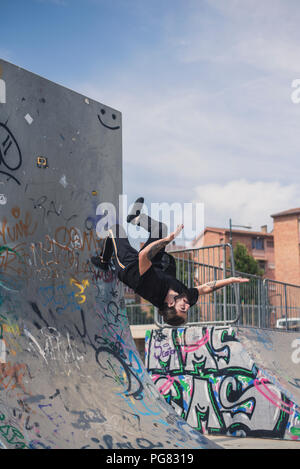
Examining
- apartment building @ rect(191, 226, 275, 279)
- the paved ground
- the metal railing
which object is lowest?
the paved ground

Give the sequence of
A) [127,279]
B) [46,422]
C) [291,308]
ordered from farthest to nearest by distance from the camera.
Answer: [291,308], [127,279], [46,422]

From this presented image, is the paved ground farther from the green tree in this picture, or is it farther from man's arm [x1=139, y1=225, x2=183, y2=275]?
the green tree

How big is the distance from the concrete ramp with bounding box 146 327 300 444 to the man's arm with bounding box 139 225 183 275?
4484mm

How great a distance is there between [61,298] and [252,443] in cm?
465

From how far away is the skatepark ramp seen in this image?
530 centimetres

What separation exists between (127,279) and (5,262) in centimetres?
146

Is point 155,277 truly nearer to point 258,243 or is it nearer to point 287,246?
point 287,246

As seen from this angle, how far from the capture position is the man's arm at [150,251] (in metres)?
5.52

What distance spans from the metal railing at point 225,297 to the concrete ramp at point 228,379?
418 mm

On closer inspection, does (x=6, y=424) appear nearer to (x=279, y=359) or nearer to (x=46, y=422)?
(x=46, y=422)

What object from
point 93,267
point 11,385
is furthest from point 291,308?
point 11,385

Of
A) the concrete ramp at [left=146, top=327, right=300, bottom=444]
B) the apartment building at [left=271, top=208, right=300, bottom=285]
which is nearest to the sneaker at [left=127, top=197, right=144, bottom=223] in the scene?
the concrete ramp at [left=146, top=327, right=300, bottom=444]

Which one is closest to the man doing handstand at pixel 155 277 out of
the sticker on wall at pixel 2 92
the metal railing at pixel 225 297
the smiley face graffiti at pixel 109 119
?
the smiley face graffiti at pixel 109 119

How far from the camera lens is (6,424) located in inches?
185
